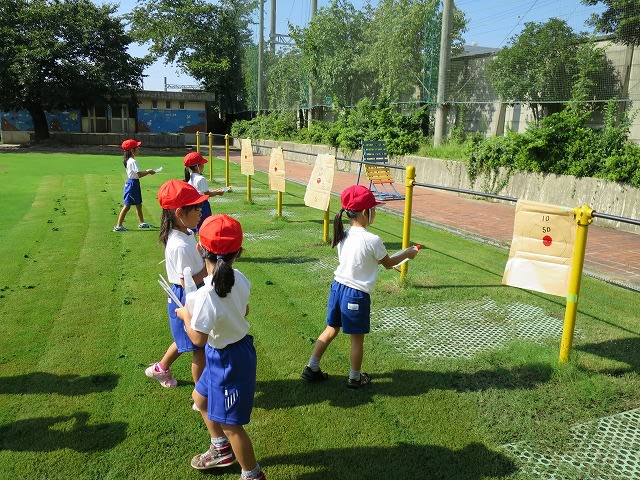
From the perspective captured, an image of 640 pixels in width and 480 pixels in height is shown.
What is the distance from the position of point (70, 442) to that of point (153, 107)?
42065 mm

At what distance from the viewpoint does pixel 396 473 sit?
3.01 meters

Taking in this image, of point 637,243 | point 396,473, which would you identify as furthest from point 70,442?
point 637,243

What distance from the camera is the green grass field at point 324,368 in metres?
3.15

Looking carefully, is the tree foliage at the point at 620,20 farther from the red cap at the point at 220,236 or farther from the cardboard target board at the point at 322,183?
the red cap at the point at 220,236

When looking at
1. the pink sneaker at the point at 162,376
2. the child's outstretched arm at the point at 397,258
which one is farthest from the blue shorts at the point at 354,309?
the pink sneaker at the point at 162,376

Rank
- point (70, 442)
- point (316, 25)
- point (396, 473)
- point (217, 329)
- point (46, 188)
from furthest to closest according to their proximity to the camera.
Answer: point (316, 25), point (46, 188), point (70, 442), point (396, 473), point (217, 329)

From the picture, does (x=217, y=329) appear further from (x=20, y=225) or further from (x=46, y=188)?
(x=46, y=188)

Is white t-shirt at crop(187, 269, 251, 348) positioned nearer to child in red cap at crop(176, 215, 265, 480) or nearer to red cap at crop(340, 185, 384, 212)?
child in red cap at crop(176, 215, 265, 480)

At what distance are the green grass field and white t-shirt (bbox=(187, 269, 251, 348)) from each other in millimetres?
888

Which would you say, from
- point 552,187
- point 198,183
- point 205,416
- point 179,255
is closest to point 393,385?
point 205,416

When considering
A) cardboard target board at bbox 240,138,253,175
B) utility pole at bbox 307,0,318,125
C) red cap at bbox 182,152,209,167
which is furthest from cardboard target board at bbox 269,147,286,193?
utility pole at bbox 307,0,318,125

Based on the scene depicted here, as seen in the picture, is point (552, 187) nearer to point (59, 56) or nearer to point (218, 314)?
point (218, 314)

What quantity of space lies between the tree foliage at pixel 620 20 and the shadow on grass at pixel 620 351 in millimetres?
9334

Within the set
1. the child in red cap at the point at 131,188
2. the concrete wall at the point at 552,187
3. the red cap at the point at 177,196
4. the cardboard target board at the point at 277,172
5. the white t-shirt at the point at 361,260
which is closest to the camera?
the red cap at the point at 177,196
